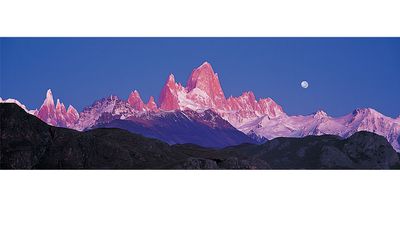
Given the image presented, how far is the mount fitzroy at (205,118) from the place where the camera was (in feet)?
88.6

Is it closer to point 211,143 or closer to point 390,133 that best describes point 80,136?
point 211,143

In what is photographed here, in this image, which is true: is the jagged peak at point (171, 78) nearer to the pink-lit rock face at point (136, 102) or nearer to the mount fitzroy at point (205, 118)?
the mount fitzroy at point (205, 118)

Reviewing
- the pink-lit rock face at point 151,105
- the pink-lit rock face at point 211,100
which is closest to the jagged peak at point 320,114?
the pink-lit rock face at point 211,100

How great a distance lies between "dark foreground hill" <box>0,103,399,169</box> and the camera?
87.7 ft

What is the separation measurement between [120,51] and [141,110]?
8.51ft

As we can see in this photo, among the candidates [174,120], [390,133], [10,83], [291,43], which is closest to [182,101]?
[174,120]

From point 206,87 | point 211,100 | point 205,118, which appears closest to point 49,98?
point 206,87

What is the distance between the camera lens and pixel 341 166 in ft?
89.2

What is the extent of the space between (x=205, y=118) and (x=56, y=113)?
625cm

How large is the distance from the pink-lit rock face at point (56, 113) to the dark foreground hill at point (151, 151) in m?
0.36

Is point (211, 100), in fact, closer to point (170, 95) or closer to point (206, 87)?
point (206, 87)

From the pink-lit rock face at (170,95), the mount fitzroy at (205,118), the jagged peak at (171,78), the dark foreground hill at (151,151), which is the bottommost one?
the dark foreground hill at (151,151)

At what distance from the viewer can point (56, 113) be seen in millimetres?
26562
